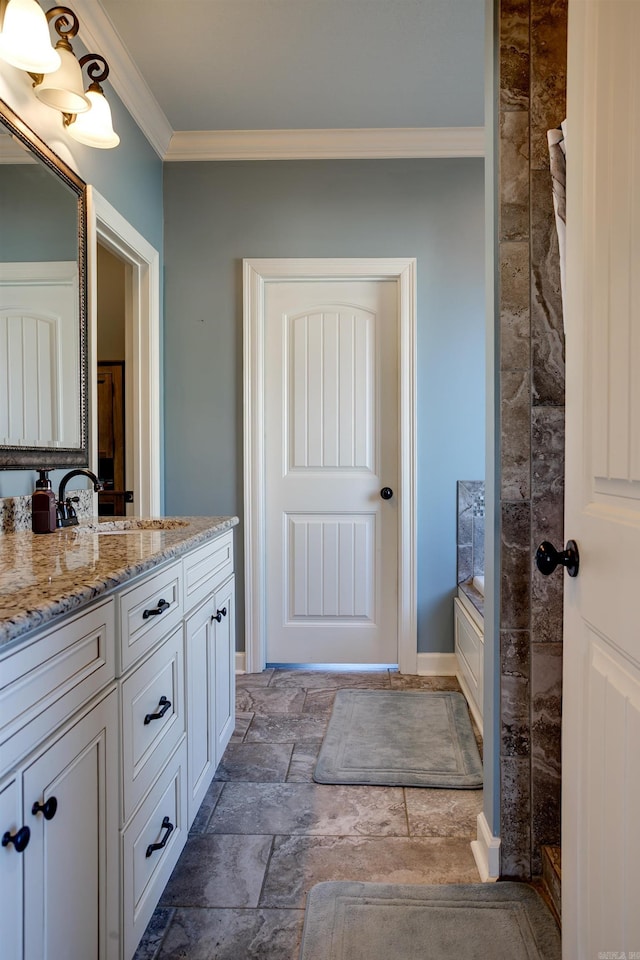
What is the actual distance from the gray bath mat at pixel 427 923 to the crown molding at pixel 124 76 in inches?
114

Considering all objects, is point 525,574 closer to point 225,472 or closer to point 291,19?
point 225,472

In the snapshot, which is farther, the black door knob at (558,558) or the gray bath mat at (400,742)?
the gray bath mat at (400,742)

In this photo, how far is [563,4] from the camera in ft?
4.94

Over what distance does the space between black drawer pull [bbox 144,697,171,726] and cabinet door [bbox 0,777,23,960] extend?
49 cm

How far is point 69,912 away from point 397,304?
2834 mm

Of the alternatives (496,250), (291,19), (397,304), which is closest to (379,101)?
(291,19)

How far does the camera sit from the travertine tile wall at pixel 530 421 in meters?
1.51

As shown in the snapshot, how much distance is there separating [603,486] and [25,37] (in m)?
1.76

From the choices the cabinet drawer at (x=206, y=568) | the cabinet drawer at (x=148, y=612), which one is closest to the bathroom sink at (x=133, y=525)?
the cabinet drawer at (x=206, y=568)

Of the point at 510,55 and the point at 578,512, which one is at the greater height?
the point at 510,55

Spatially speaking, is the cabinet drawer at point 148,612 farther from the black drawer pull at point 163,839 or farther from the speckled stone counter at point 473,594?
the speckled stone counter at point 473,594

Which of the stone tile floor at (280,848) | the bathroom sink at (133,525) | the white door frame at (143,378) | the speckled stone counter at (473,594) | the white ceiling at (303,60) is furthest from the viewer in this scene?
the white door frame at (143,378)

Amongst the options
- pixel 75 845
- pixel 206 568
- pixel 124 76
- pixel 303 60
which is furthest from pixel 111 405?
pixel 75 845

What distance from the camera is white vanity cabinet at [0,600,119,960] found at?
0.76m
